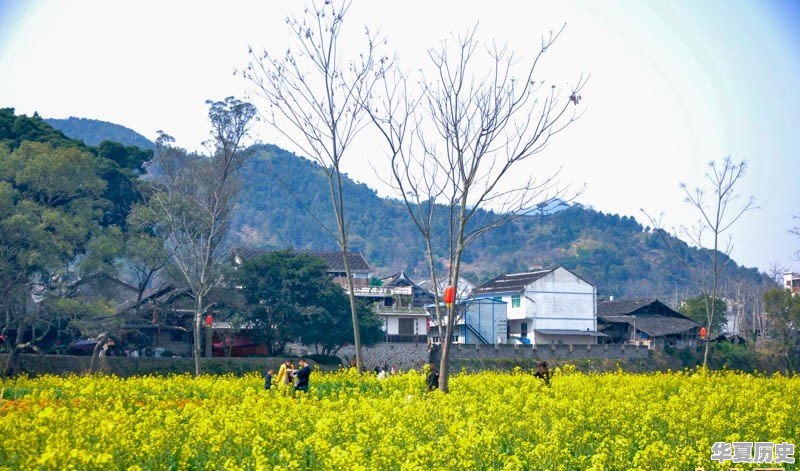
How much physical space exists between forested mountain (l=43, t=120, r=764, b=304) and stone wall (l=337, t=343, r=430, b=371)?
78.8 meters

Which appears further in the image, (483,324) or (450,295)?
(483,324)

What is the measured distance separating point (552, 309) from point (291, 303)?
820 inches

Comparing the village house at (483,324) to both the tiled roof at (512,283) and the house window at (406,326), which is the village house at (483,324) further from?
the house window at (406,326)

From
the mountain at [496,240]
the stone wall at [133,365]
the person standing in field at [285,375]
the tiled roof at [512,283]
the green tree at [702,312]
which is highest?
the mountain at [496,240]

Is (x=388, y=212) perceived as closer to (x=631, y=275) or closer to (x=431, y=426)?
(x=631, y=275)

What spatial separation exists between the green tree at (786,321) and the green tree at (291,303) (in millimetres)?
23020

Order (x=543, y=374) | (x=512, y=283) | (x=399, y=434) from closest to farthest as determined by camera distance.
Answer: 1. (x=399, y=434)
2. (x=543, y=374)
3. (x=512, y=283)

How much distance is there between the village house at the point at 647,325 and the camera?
171 ft

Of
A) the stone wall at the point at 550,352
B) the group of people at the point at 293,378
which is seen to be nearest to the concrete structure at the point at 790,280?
the stone wall at the point at 550,352

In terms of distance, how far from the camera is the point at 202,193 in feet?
113

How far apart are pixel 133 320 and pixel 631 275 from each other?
353ft

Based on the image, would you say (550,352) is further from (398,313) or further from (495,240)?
(495,240)

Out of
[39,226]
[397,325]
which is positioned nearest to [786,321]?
[397,325]

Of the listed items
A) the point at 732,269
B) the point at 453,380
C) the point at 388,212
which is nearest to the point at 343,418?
the point at 453,380
